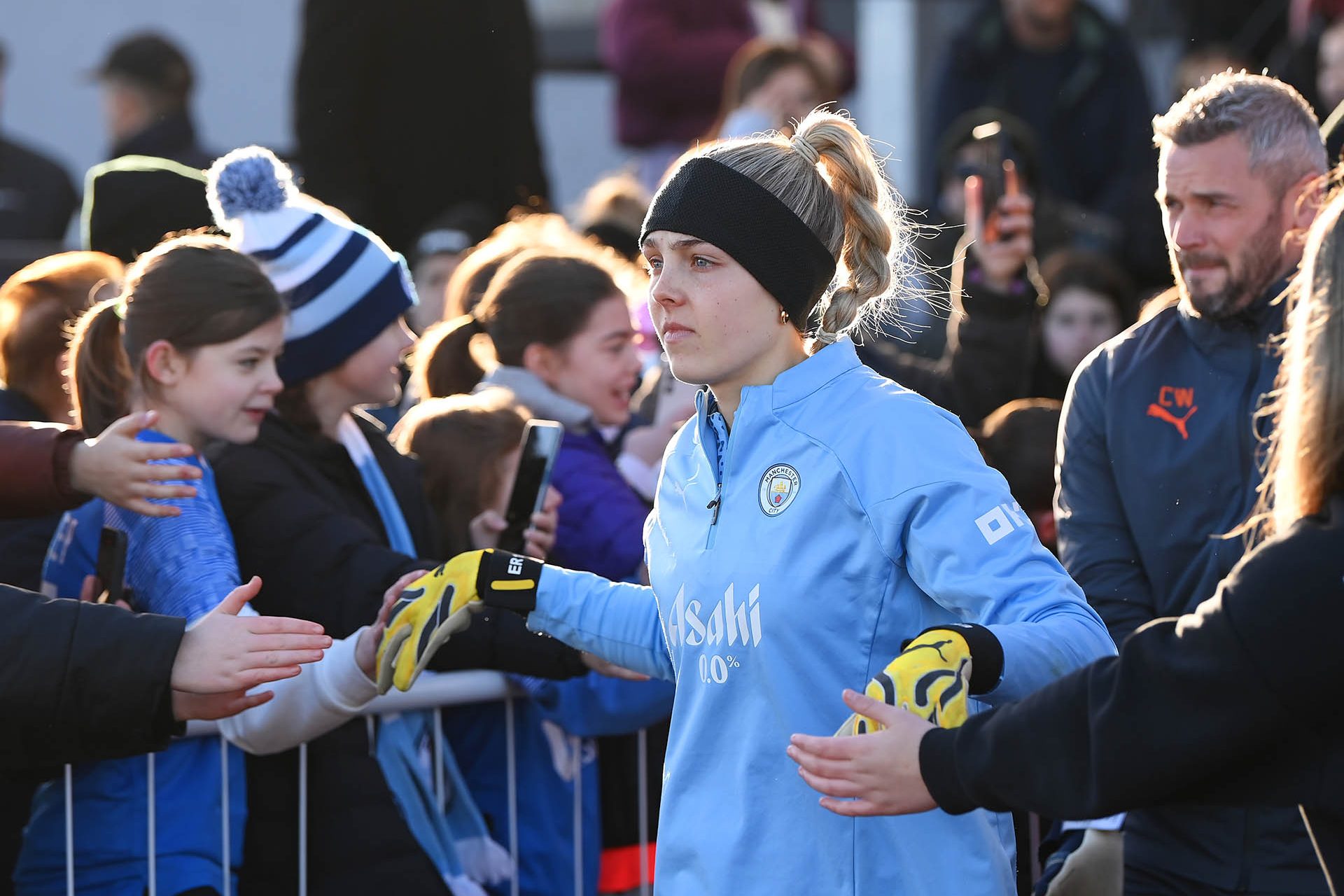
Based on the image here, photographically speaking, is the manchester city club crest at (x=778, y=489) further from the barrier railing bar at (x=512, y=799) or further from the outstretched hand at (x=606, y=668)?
the barrier railing bar at (x=512, y=799)

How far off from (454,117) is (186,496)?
4456 mm

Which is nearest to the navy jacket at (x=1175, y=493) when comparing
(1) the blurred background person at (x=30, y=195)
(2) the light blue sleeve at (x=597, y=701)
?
(2) the light blue sleeve at (x=597, y=701)

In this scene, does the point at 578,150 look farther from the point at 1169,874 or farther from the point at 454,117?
the point at 1169,874

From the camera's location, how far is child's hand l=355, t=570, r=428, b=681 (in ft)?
10.8

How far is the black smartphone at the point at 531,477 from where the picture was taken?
3.94m

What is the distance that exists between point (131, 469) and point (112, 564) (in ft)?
1.02

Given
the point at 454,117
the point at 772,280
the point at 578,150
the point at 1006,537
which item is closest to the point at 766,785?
the point at 1006,537

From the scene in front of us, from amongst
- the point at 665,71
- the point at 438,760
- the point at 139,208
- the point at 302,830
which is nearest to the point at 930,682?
the point at 302,830

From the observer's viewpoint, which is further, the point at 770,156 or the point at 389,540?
the point at 389,540

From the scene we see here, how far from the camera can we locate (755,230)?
3049 millimetres

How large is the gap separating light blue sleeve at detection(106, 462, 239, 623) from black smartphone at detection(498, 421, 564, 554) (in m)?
0.65

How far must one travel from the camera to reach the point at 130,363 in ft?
12.1

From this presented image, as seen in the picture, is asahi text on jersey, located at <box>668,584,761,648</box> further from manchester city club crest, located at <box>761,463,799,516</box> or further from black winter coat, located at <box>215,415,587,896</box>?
black winter coat, located at <box>215,415,587,896</box>

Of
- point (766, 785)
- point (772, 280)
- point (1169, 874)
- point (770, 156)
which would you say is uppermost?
point (770, 156)
